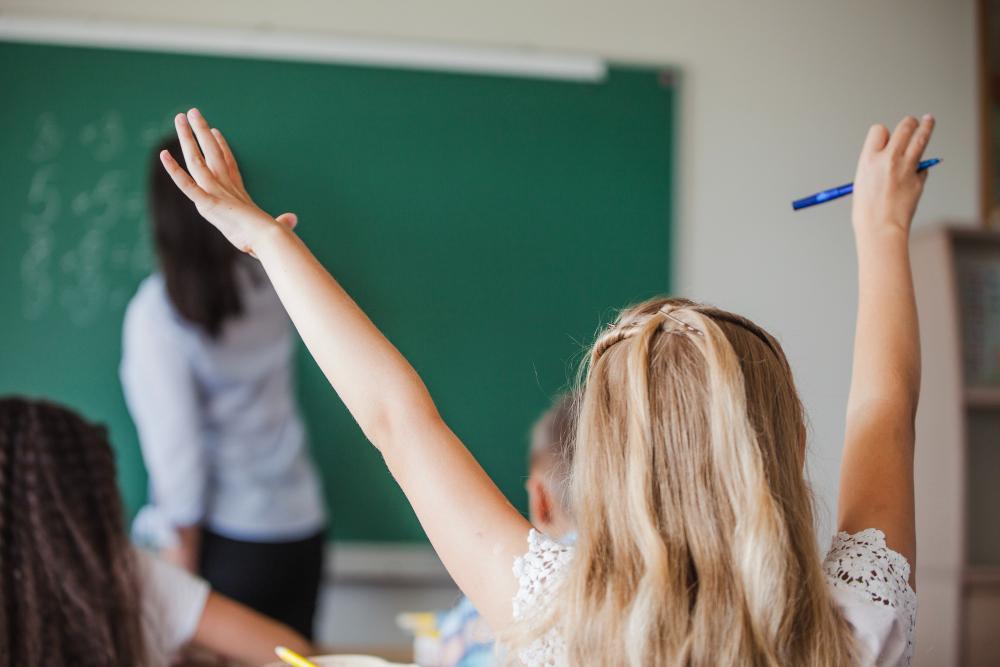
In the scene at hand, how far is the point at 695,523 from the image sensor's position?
2.69 ft

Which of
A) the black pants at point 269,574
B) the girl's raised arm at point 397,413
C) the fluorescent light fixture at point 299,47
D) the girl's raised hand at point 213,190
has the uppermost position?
the fluorescent light fixture at point 299,47

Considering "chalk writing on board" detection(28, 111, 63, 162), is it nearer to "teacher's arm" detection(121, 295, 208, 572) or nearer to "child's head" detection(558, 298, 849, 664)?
"teacher's arm" detection(121, 295, 208, 572)

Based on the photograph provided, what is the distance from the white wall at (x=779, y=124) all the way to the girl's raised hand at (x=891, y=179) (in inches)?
73.2

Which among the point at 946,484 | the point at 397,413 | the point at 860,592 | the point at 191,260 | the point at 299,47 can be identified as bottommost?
the point at 946,484

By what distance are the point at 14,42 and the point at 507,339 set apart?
166 cm

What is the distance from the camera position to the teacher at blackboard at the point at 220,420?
219cm

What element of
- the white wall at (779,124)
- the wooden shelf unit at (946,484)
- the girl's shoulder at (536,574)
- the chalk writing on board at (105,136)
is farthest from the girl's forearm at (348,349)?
the wooden shelf unit at (946,484)

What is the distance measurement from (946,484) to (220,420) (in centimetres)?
211

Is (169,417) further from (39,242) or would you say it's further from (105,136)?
(105,136)

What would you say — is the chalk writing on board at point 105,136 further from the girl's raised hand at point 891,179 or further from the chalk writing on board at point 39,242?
the girl's raised hand at point 891,179

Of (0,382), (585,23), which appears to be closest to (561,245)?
(585,23)

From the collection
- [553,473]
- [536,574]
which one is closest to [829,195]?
[536,574]

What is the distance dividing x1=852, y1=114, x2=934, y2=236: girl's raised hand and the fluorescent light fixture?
1887mm

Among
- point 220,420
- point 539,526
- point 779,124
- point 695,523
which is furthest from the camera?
point 779,124
